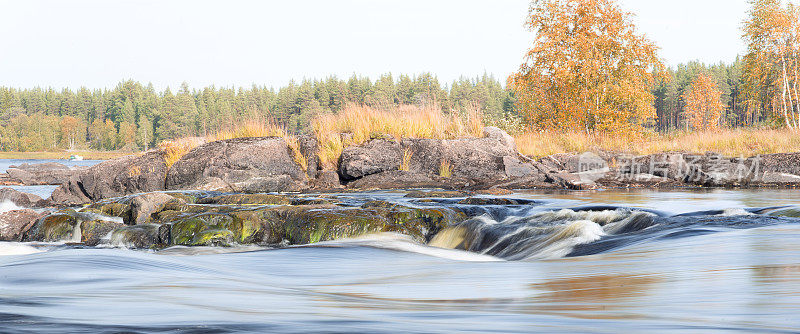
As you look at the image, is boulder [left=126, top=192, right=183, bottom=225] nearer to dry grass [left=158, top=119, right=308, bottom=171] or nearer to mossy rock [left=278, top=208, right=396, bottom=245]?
mossy rock [left=278, top=208, right=396, bottom=245]

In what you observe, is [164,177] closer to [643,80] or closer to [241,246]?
[241,246]

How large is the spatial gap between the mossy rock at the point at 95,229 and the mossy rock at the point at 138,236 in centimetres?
21

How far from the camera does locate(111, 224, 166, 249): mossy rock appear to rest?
327 inches

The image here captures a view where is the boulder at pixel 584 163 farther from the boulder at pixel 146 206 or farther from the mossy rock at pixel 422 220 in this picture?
the boulder at pixel 146 206

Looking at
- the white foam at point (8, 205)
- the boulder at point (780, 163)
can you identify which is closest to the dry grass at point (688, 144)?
the boulder at point (780, 163)

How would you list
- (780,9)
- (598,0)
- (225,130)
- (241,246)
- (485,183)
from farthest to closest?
1. (780,9)
2. (598,0)
3. (225,130)
4. (485,183)
5. (241,246)

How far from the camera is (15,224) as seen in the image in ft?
30.5

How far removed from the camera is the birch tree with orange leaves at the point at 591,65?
27.2 meters

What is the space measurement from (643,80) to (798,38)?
13000 millimetres

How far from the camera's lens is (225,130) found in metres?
19.6

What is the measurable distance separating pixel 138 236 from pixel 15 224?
8.03 ft

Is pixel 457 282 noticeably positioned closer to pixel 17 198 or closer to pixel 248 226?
pixel 248 226

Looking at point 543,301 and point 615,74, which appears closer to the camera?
point 543,301

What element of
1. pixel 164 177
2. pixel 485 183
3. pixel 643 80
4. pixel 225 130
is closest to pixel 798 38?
pixel 643 80
